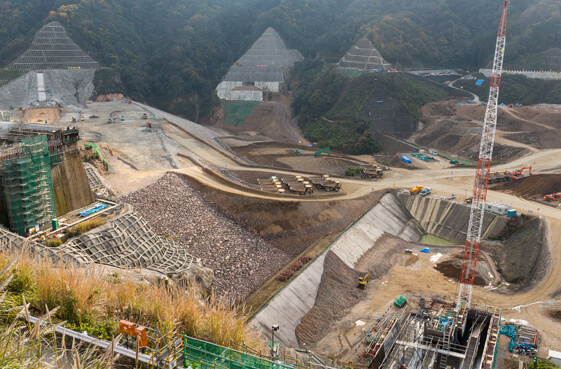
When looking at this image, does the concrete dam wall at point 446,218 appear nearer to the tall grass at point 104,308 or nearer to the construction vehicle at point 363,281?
the construction vehicle at point 363,281

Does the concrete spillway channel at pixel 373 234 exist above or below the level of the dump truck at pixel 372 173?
below

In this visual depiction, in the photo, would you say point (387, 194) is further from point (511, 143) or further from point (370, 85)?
point (370, 85)

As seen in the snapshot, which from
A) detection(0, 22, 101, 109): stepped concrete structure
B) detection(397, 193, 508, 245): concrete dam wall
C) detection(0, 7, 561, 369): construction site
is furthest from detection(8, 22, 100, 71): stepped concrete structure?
detection(397, 193, 508, 245): concrete dam wall

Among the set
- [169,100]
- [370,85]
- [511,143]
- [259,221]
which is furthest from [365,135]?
[169,100]

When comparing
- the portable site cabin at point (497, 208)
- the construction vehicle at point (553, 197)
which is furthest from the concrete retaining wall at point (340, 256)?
the construction vehicle at point (553, 197)

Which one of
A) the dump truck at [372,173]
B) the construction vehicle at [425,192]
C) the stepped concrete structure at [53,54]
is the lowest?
the construction vehicle at [425,192]

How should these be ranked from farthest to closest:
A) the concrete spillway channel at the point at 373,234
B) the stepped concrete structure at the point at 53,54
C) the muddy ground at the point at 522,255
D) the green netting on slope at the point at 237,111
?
the green netting on slope at the point at 237,111 < the stepped concrete structure at the point at 53,54 < the muddy ground at the point at 522,255 < the concrete spillway channel at the point at 373,234
